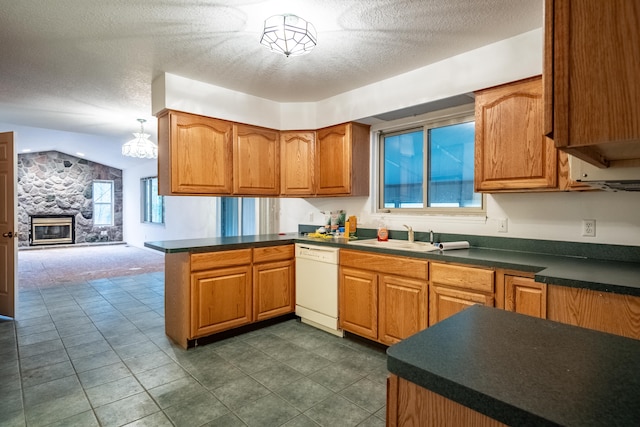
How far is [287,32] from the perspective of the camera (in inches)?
77.7

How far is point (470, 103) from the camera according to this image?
9.26 feet

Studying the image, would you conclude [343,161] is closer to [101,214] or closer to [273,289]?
[273,289]

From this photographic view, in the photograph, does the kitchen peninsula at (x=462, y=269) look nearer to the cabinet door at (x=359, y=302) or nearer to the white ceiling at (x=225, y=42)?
the cabinet door at (x=359, y=302)

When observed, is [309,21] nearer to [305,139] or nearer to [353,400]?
[305,139]

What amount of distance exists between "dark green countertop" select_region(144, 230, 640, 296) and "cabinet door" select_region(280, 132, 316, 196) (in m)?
0.89

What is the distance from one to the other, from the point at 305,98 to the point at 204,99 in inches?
42.3

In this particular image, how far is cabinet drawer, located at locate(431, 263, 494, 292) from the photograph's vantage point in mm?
2131

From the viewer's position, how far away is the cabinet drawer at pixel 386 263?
8.14 feet

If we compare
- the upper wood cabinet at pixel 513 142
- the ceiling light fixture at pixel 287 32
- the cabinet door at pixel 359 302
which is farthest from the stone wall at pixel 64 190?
the upper wood cabinet at pixel 513 142

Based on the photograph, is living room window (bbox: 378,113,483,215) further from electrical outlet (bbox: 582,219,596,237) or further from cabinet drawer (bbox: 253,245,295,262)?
cabinet drawer (bbox: 253,245,295,262)

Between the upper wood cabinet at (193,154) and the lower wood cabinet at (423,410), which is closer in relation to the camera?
the lower wood cabinet at (423,410)

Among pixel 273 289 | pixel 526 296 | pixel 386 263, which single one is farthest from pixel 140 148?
pixel 526 296

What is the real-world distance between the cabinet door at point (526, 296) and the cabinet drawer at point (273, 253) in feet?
6.66

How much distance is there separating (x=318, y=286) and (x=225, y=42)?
7.25 feet
